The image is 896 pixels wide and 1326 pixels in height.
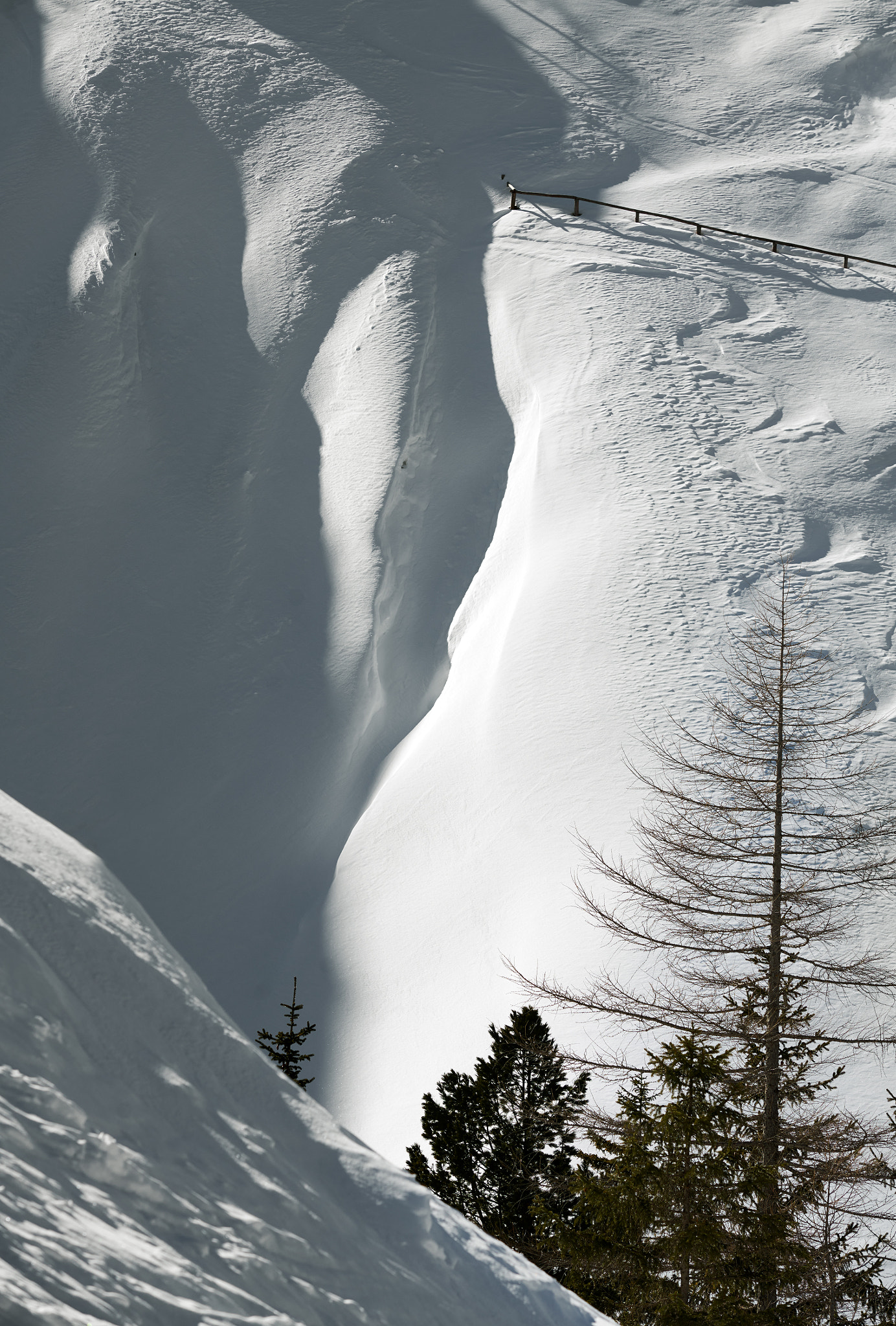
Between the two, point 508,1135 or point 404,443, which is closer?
point 508,1135

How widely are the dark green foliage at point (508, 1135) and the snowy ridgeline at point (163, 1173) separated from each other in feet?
16.5

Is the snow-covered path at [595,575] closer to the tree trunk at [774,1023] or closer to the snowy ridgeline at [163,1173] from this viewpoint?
the tree trunk at [774,1023]

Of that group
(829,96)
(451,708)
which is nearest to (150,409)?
(451,708)

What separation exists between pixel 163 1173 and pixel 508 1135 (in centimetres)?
668

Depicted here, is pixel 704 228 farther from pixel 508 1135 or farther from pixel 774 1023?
pixel 508 1135

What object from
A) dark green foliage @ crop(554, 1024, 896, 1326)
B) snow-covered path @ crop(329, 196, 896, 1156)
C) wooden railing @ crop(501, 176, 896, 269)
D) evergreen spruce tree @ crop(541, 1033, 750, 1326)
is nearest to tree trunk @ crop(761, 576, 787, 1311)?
dark green foliage @ crop(554, 1024, 896, 1326)

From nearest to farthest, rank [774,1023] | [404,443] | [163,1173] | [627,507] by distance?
[163,1173], [774,1023], [627,507], [404,443]

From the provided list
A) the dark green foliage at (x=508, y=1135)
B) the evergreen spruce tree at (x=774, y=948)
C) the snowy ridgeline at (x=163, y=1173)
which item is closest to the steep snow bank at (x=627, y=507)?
the evergreen spruce tree at (x=774, y=948)

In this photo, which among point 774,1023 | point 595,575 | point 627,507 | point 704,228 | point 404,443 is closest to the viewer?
point 774,1023

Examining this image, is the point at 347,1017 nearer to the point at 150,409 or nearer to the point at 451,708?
the point at 451,708

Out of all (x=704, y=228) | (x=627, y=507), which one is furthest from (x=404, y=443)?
(x=704, y=228)

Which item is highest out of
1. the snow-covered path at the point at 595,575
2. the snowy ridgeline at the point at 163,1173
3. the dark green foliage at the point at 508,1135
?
the snow-covered path at the point at 595,575

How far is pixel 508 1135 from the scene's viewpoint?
9.62 meters

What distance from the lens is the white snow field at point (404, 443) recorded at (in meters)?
18.7
